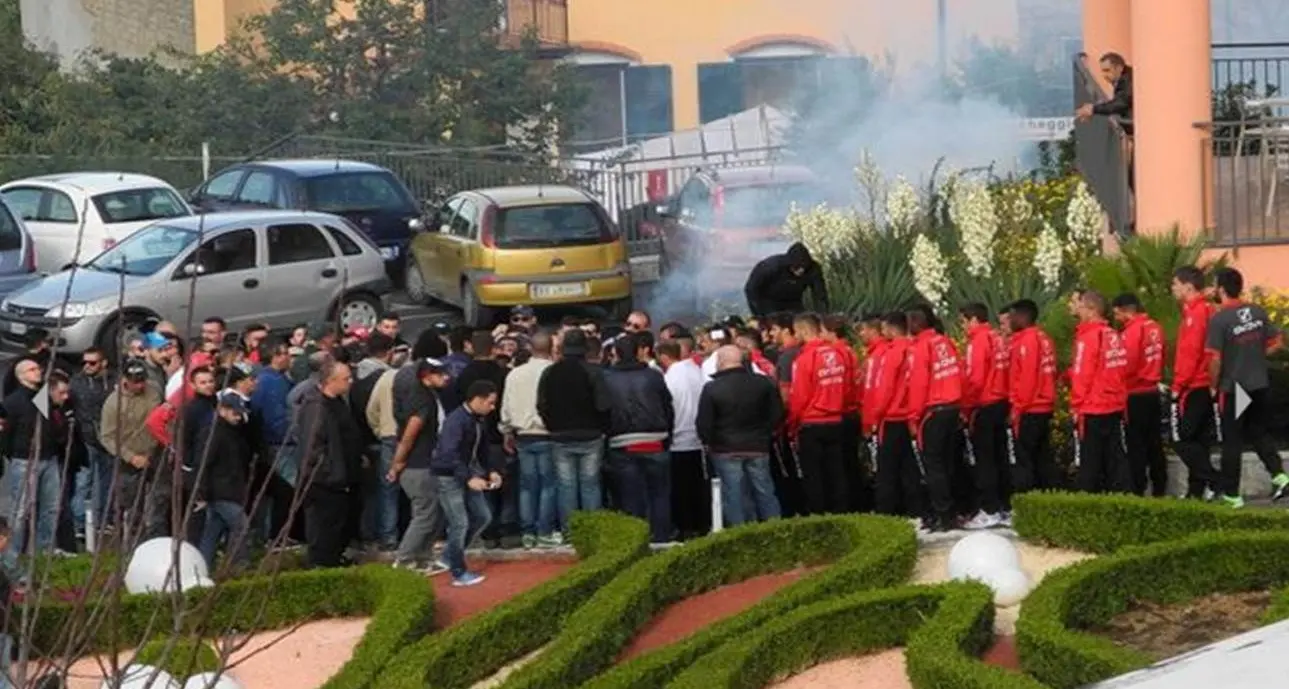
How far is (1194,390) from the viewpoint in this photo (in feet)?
59.3

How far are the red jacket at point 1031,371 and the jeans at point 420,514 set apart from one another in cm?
358

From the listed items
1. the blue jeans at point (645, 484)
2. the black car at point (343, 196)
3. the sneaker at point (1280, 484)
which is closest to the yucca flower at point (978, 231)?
the sneaker at point (1280, 484)

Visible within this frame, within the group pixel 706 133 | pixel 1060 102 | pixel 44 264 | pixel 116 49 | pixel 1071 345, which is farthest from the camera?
pixel 116 49

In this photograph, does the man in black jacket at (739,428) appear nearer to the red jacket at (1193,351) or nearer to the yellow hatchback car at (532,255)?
the red jacket at (1193,351)

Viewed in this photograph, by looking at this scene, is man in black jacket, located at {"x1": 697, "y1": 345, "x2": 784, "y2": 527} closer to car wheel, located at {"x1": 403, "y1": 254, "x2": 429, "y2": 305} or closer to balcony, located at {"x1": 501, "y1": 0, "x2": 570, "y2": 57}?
car wheel, located at {"x1": 403, "y1": 254, "x2": 429, "y2": 305}

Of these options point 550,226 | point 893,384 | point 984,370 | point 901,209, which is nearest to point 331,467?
point 893,384

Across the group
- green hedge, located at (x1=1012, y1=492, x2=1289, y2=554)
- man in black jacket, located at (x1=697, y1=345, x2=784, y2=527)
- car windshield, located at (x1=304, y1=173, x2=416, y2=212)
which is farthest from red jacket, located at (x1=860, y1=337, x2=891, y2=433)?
car windshield, located at (x1=304, y1=173, x2=416, y2=212)

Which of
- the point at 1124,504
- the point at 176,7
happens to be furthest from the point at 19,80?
the point at 1124,504

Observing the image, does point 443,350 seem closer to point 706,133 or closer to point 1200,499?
point 1200,499

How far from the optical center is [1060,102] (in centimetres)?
3528

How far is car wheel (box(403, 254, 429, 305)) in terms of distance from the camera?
99.1ft

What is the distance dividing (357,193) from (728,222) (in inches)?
173

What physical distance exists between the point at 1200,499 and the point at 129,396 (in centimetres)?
656

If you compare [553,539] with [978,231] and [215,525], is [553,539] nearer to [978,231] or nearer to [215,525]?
[215,525]
